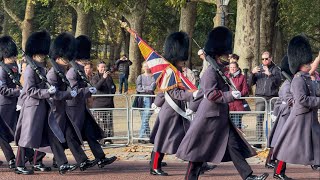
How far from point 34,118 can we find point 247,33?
1355 centimetres

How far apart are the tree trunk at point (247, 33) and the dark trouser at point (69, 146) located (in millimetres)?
12635

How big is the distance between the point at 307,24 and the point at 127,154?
31799mm

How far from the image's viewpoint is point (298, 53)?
1008 centimetres

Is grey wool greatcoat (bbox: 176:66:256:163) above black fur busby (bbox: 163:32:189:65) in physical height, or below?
below

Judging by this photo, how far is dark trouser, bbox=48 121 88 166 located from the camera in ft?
36.3

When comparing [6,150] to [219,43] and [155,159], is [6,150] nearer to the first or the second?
[155,159]

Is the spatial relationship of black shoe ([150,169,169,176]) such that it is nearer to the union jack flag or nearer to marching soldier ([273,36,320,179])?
the union jack flag

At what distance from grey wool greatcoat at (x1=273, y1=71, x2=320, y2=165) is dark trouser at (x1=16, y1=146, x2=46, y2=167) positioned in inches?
137

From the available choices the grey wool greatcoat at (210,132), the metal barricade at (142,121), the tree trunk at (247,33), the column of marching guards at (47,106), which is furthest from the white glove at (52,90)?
the tree trunk at (247,33)

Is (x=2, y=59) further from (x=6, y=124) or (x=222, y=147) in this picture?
(x=222, y=147)

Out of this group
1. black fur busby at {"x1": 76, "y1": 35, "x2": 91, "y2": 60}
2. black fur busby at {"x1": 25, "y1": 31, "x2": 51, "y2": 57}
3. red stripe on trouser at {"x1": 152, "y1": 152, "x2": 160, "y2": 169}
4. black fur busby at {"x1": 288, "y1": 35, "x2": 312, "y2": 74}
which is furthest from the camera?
black fur busby at {"x1": 76, "y1": 35, "x2": 91, "y2": 60}

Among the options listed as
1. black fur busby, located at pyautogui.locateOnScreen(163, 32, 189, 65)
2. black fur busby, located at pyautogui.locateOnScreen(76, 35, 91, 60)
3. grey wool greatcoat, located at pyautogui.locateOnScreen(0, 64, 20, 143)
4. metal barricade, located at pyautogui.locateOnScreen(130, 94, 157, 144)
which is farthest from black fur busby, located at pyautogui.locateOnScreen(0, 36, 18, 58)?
metal barricade, located at pyautogui.locateOnScreen(130, 94, 157, 144)

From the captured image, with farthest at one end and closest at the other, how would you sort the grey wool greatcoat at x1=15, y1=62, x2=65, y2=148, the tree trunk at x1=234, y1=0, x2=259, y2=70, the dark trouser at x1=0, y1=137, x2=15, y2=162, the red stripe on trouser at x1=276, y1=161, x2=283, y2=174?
the tree trunk at x1=234, y1=0, x2=259, y2=70
the dark trouser at x1=0, y1=137, x2=15, y2=162
the grey wool greatcoat at x1=15, y1=62, x2=65, y2=148
the red stripe on trouser at x1=276, y1=161, x2=283, y2=174

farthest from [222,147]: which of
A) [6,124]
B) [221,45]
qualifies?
[6,124]
